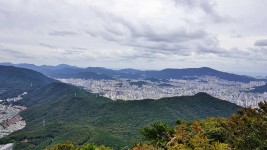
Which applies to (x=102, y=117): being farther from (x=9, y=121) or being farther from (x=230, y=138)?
(x=230, y=138)

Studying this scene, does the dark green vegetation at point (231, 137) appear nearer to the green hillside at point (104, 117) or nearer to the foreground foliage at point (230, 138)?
the foreground foliage at point (230, 138)

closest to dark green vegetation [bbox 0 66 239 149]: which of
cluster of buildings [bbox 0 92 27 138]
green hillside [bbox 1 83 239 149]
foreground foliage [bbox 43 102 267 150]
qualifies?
green hillside [bbox 1 83 239 149]

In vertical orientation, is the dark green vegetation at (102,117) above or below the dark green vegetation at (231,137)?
below

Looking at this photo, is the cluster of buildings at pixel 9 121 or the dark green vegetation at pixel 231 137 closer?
the dark green vegetation at pixel 231 137

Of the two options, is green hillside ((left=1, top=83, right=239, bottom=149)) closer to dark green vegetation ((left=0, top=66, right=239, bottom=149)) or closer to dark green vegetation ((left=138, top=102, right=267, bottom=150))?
dark green vegetation ((left=0, top=66, right=239, bottom=149))

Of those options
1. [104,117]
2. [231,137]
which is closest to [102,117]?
[104,117]

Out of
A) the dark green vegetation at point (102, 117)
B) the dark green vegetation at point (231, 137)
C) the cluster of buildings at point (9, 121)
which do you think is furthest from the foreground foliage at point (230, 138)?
the cluster of buildings at point (9, 121)

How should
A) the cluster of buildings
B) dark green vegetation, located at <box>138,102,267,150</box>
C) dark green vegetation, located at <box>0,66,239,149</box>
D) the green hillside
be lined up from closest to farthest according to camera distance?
1. dark green vegetation, located at <box>138,102,267,150</box>
2. dark green vegetation, located at <box>0,66,239,149</box>
3. the green hillside
4. the cluster of buildings

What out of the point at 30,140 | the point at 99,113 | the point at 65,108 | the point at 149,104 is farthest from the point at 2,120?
the point at 149,104

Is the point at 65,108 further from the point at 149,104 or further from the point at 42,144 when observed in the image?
the point at 42,144
